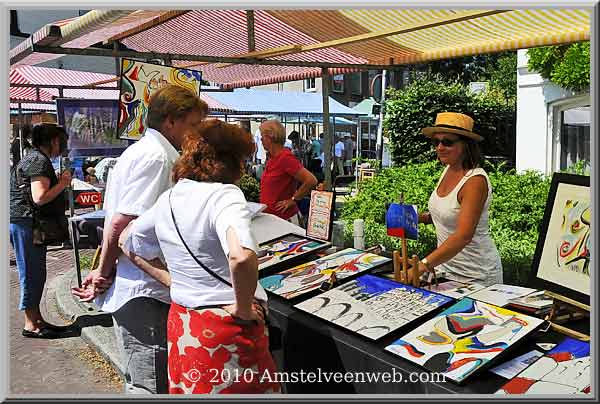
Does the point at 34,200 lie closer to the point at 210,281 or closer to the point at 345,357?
the point at 210,281

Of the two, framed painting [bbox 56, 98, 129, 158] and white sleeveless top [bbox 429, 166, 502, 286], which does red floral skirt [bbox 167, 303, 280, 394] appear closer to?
white sleeveless top [bbox 429, 166, 502, 286]

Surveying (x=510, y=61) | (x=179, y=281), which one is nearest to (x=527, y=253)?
(x=179, y=281)

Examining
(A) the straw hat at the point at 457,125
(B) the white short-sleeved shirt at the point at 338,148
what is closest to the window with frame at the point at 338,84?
(B) the white short-sleeved shirt at the point at 338,148

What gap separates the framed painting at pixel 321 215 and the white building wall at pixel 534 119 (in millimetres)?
7004

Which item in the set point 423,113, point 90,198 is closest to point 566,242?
point 90,198

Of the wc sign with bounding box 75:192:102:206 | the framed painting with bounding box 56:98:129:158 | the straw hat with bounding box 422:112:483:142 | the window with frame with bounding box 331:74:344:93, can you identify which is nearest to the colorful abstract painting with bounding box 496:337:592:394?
the straw hat with bounding box 422:112:483:142

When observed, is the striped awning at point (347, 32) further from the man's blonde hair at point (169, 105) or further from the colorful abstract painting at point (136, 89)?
the man's blonde hair at point (169, 105)

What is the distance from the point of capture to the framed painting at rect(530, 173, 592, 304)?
2.19 meters

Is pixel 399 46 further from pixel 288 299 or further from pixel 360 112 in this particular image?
pixel 360 112

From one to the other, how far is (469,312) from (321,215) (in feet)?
4.87

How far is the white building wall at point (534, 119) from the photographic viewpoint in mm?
9578

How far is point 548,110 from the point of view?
9594 millimetres

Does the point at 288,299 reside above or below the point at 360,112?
below

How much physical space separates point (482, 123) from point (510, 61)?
14.6 metres
